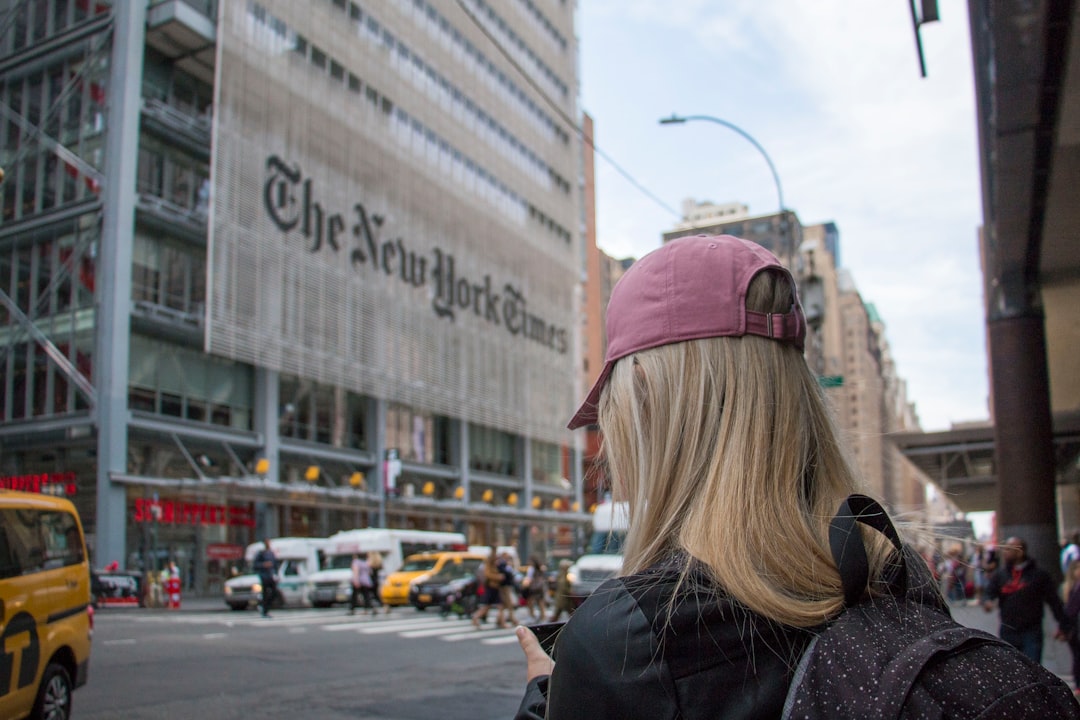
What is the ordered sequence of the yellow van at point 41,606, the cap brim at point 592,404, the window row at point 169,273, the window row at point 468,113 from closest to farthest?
1. the cap brim at point 592,404
2. the yellow van at point 41,606
3. the window row at point 169,273
4. the window row at point 468,113

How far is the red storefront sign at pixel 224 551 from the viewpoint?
36000 millimetres

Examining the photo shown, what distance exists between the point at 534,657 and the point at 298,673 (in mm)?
11168

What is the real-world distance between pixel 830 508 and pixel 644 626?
39cm

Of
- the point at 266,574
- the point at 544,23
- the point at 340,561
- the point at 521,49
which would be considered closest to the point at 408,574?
the point at 340,561

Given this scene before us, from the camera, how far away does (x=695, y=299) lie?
1.44m

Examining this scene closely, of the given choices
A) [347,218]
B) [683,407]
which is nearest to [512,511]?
[347,218]

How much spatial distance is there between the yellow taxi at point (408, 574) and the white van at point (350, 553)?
266 millimetres

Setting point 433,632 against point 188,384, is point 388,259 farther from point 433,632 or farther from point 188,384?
point 433,632

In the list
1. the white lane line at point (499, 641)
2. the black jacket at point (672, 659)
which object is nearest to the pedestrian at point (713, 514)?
the black jacket at point (672, 659)

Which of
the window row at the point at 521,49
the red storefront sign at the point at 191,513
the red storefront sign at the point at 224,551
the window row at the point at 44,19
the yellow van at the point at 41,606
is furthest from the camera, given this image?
the window row at the point at 521,49

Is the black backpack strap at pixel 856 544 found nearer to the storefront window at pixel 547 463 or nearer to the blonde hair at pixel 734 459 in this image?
the blonde hair at pixel 734 459

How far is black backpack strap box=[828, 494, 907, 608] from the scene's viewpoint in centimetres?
118

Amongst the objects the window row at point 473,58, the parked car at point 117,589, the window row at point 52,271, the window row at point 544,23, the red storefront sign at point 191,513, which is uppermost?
the window row at point 544,23

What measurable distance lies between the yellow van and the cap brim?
6.27 metres
